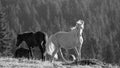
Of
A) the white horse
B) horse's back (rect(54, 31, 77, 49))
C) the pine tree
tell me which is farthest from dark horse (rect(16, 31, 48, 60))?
the pine tree

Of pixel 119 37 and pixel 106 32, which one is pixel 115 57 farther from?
pixel 106 32

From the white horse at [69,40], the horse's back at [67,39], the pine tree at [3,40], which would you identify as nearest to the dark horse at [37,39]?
the white horse at [69,40]

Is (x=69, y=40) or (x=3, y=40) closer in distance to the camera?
(x=69, y=40)

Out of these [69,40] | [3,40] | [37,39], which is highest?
[3,40]

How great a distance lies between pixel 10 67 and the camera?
414 inches

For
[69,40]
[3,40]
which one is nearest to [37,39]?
[69,40]

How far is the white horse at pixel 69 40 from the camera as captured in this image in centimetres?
1355

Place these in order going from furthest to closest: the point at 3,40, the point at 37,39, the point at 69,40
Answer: the point at 3,40, the point at 37,39, the point at 69,40

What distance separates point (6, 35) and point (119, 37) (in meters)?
121

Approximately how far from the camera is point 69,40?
45.3ft

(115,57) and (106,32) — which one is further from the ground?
(106,32)

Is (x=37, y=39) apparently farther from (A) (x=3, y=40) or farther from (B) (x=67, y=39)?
(A) (x=3, y=40)

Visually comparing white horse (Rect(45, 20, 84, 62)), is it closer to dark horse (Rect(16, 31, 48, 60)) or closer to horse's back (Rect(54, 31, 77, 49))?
horse's back (Rect(54, 31, 77, 49))

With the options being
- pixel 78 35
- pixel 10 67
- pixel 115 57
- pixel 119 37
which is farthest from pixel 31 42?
pixel 119 37
